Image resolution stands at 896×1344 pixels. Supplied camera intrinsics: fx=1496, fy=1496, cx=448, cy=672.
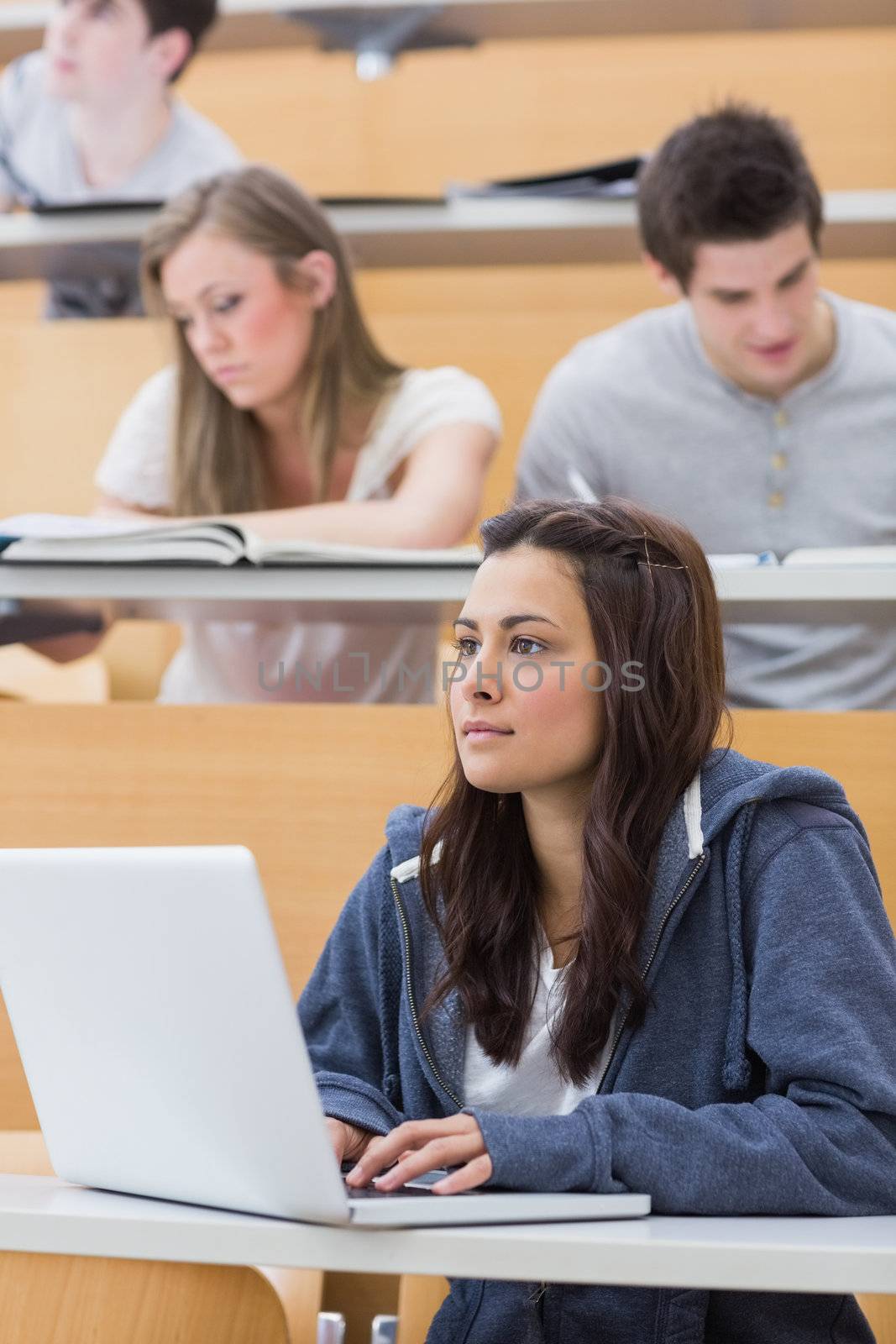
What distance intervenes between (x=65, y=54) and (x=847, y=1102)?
2.10 meters

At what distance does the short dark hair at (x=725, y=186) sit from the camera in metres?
1.95

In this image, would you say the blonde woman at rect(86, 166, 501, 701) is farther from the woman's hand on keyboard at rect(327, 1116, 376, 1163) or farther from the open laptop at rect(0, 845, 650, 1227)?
the open laptop at rect(0, 845, 650, 1227)

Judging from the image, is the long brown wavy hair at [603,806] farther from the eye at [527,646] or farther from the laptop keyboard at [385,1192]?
the laptop keyboard at [385,1192]

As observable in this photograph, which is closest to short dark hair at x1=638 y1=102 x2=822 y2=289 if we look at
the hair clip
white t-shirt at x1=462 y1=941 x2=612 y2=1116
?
the hair clip

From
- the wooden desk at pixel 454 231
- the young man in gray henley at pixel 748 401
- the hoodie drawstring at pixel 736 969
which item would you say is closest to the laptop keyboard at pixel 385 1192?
the hoodie drawstring at pixel 736 969

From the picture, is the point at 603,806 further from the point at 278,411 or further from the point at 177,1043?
the point at 278,411

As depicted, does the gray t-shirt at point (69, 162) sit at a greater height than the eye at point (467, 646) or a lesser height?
greater

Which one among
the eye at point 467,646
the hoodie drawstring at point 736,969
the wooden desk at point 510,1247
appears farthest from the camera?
the eye at point 467,646

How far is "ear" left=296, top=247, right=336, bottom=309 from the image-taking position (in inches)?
77.7

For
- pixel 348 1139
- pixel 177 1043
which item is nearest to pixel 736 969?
pixel 348 1139

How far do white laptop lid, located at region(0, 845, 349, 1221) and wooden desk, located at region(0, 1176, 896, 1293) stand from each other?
3 cm

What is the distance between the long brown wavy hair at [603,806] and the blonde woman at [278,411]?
0.68 meters

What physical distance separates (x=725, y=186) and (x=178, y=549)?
996 millimetres

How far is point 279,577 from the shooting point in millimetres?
1400
